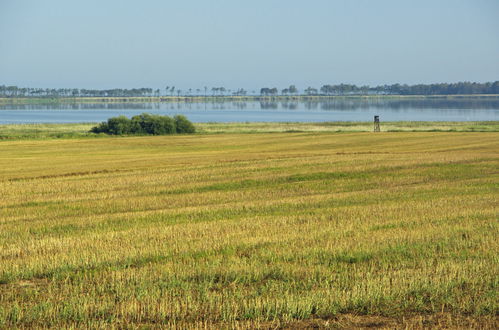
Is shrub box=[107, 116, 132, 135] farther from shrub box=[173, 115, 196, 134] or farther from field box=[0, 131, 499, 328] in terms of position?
field box=[0, 131, 499, 328]

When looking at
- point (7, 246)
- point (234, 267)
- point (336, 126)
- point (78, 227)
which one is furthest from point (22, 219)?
point (336, 126)

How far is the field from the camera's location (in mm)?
9227

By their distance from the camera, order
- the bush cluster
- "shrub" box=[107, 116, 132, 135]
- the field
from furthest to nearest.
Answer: the bush cluster
"shrub" box=[107, 116, 132, 135]
the field

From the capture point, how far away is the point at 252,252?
13.2 m

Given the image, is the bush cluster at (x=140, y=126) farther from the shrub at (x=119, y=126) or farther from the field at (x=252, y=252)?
the field at (x=252, y=252)

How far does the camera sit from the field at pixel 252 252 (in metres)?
9.23

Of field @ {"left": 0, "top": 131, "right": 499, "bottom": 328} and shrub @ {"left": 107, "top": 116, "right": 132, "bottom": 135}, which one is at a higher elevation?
field @ {"left": 0, "top": 131, "right": 499, "bottom": 328}

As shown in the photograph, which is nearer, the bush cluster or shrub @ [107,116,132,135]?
shrub @ [107,116,132,135]

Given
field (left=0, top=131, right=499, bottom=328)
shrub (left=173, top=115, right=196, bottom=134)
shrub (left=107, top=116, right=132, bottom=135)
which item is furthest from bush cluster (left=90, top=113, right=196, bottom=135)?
field (left=0, top=131, right=499, bottom=328)

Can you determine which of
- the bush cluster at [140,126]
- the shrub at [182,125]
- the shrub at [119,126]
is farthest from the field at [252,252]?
the shrub at [182,125]

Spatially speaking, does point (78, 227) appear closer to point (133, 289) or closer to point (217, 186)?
point (133, 289)

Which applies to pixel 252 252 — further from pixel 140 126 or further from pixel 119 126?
pixel 140 126

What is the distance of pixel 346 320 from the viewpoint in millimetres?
8961

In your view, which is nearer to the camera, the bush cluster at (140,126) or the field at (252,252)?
the field at (252,252)
